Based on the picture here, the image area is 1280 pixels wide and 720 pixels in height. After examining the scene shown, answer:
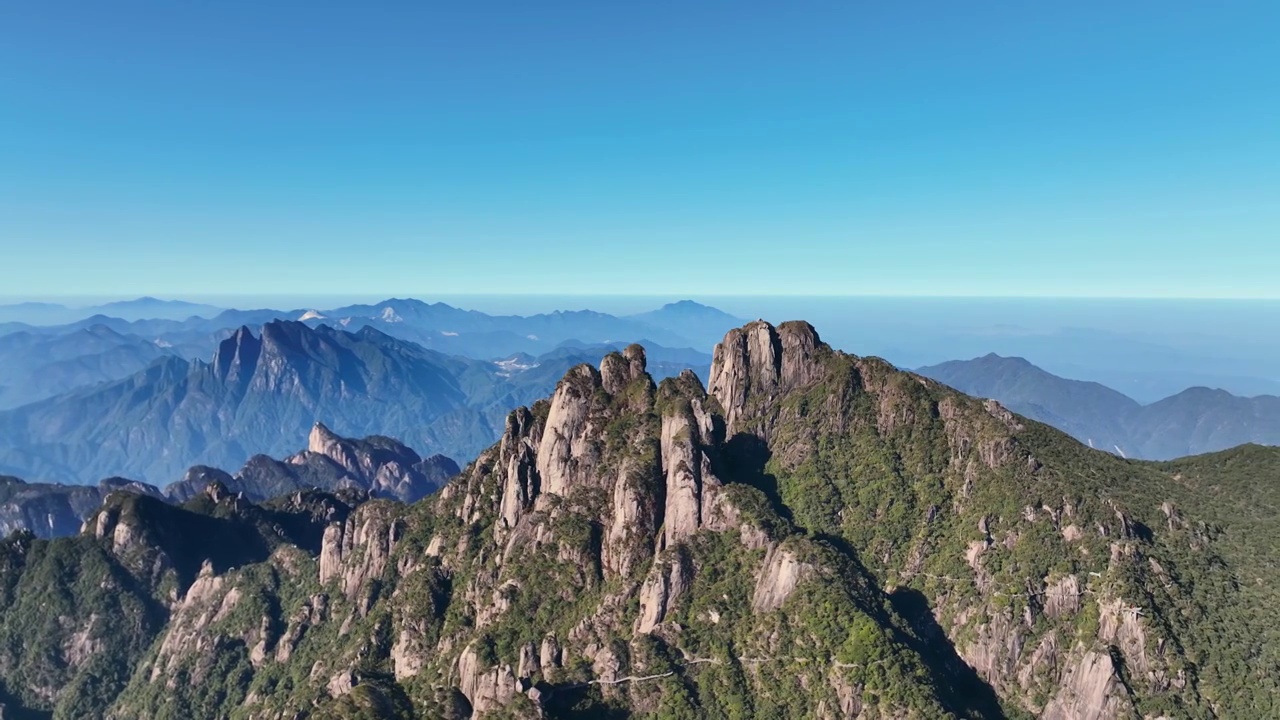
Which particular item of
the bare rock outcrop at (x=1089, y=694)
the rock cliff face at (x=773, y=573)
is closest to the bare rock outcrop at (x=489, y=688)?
the rock cliff face at (x=773, y=573)

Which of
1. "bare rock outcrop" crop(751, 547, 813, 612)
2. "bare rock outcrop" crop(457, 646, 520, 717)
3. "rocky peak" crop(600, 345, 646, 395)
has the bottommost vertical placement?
"bare rock outcrop" crop(457, 646, 520, 717)

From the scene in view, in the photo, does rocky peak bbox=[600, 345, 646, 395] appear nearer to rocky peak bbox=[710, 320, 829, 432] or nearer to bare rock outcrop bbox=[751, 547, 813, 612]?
rocky peak bbox=[710, 320, 829, 432]

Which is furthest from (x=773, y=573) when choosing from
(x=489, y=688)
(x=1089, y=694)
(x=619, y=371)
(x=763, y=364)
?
(x=619, y=371)

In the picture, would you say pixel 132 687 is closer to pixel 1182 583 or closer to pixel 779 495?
pixel 779 495

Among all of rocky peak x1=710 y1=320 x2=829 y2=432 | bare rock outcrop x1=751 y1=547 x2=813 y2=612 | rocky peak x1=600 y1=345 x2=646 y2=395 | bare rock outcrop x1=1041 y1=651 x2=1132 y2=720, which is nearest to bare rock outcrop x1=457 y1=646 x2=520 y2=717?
bare rock outcrop x1=751 y1=547 x2=813 y2=612

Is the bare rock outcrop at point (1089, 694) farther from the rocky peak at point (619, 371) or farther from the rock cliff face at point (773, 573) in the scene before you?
the rocky peak at point (619, 371)

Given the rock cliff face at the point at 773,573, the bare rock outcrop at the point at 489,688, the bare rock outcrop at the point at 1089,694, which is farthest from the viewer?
the rock cliff face at the point at 773,573

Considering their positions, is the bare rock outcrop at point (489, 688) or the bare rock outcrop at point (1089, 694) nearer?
the bare rock outcrop at point (1089, 694)
